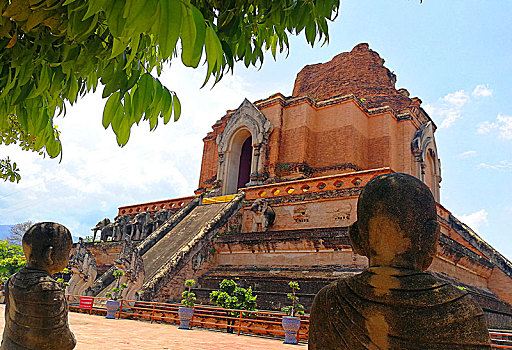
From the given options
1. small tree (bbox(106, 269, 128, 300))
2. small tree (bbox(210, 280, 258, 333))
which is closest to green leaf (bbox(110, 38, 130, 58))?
small tree (bbox(210, 280, 258, 333))

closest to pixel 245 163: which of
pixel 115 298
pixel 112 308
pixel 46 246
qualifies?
pixel 115 298

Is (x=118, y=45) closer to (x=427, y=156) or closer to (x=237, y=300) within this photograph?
(x=237, y=300)

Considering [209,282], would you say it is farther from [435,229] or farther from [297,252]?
[435,229]

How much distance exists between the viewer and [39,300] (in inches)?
154

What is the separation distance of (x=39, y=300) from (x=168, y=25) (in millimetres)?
3322

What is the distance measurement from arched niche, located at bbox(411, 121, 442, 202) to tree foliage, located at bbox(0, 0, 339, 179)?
69.6ft

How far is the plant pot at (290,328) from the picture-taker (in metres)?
8.89

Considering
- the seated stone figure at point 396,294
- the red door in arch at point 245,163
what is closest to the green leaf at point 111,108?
the seated stone figure at point 396,294

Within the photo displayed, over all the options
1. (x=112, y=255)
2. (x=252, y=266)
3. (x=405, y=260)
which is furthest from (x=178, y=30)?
(x=112, y=255)

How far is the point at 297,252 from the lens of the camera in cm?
1330

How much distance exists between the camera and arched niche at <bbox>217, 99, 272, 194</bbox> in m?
23.6

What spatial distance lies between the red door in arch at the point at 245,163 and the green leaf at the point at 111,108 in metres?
24.3

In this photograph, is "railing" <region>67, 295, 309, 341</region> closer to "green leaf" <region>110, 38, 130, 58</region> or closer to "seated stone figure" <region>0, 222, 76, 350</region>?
"seated stone figure" <region>0, 222, 76, 350</region>

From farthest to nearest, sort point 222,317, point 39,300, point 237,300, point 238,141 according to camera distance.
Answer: point 238,141 < point 237,300 < point 222,317 < point 39,300
